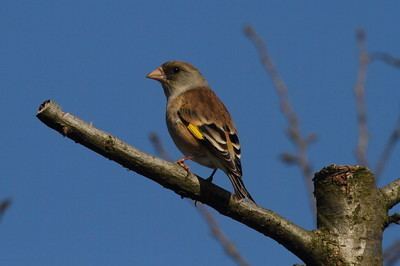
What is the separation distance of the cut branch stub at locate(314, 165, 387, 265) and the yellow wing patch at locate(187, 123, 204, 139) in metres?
1.98

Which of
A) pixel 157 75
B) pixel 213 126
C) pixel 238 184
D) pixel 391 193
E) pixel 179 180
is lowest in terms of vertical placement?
pixel 179 180

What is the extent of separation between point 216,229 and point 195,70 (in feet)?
10.3

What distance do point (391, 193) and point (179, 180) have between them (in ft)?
4.22

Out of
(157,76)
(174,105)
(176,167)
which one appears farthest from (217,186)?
(157,76)

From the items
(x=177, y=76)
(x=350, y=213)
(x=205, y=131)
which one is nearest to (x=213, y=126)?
(x=205, y=131)

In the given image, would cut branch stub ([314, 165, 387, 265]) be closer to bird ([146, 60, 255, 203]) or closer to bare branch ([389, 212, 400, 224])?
bare branch ([389, 212, 400, 224])

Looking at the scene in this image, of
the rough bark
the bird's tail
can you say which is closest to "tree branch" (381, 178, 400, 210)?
the rough bark

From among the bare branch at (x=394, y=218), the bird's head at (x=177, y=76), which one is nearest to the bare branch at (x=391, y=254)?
the bare branch at (x=394, y=218)

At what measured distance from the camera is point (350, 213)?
3951mm

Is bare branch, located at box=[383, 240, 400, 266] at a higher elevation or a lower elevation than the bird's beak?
lower

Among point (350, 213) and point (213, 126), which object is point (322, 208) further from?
point (213, 126)

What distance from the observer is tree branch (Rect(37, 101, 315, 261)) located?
11.7 ft

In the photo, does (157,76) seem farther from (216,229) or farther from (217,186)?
(217,186)

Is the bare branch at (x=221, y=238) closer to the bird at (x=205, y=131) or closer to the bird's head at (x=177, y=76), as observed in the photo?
the bird at (x=205, y=131)
